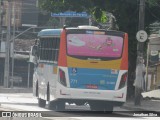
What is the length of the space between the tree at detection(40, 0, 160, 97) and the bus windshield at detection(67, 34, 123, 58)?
30.7 feet

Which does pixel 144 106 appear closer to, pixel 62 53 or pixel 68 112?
pixel 68 112

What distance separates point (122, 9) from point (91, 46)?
33.2 ft

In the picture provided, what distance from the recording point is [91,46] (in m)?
21.2

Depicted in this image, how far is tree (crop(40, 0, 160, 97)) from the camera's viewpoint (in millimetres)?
30812

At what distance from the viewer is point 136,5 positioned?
102 ft

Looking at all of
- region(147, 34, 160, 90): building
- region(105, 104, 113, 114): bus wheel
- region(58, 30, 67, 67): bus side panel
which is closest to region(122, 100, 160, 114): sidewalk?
region(105, 104, 113, 114): bus wheel

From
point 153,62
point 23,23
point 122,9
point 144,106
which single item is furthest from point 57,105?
point 23,23

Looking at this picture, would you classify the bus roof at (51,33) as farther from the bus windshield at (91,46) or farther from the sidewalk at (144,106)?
the sidewalk at (144,106)

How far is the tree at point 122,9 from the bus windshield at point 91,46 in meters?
9.36

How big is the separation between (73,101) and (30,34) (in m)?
51.8

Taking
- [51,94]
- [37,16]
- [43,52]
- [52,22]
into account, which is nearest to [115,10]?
[43,52]

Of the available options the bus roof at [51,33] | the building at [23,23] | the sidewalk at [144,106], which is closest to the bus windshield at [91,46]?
the bus roof at [51,33]

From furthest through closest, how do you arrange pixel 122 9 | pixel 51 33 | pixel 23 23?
pixel 23 23 → pixel 122 9 → pixel 51 33

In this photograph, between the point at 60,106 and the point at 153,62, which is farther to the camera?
the point at 153,62
